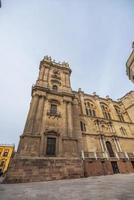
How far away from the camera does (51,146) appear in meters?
15.7

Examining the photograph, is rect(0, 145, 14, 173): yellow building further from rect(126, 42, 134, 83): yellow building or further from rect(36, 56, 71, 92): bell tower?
rect(126, 42, 134, 83): yellow building

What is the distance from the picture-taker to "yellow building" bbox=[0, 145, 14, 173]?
117ft

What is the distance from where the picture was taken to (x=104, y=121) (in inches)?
1004

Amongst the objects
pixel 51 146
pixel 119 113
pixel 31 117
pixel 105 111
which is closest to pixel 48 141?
pixel 51 146

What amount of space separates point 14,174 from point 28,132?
4.80 meters

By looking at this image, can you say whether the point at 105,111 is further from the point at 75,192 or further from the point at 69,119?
the point at 75,192

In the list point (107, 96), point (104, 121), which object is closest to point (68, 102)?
point (104, 121)

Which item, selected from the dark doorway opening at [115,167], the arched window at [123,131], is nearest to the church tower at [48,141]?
the dark doorway opening at [115,167]

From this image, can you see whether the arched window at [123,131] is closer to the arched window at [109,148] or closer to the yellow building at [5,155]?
the arched window at [109,148]

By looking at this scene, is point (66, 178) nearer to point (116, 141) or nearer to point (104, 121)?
point (116, 141)

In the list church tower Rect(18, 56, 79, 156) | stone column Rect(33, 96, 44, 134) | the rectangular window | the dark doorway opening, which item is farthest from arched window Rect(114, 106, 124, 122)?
stone column Rect(33, 96, 44, 134)

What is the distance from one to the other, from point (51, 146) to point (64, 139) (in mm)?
2024

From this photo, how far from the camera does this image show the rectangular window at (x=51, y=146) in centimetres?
1503

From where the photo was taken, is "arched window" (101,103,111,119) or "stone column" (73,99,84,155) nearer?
"stone column" (73,99,84,155)
